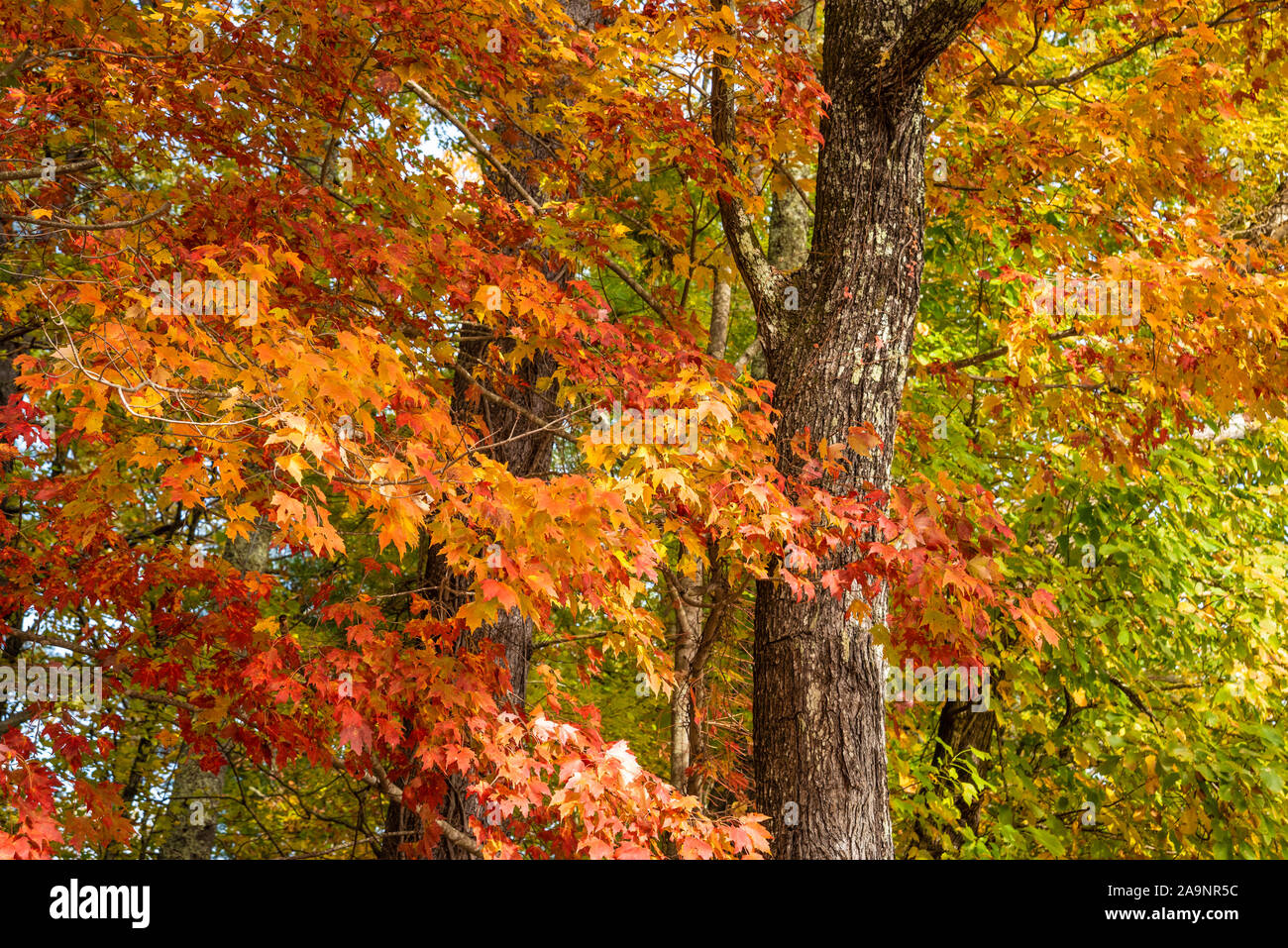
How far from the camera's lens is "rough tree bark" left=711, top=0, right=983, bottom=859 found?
4582 millimetres

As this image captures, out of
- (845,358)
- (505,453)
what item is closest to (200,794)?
(505,453)

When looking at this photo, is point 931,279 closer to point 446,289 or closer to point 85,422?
point 446,289

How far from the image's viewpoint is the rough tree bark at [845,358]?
4.58m

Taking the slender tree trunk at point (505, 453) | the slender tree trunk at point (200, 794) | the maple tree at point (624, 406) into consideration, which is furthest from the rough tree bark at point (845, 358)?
the slender tree trunk at point (200, 794)

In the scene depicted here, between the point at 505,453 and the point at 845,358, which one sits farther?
the point at 505,453

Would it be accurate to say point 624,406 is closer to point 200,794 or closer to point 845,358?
point 845,358

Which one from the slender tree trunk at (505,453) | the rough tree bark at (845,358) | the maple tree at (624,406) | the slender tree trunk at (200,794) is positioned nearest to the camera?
the maple tree at (624,406)

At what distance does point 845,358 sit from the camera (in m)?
4.88

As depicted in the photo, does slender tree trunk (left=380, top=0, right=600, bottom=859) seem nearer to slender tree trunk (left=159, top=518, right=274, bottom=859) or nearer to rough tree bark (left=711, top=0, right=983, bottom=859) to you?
rough tree bark (left=711, top=0, right=983, bottom=859)

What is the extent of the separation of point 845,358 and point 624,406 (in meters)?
1.12

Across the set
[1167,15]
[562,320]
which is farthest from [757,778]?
[1167,15]

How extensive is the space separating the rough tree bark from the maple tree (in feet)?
0.07

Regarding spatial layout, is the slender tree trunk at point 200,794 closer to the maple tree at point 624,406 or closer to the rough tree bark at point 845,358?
the maple tree at point 624,406

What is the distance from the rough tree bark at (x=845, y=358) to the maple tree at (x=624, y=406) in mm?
20
